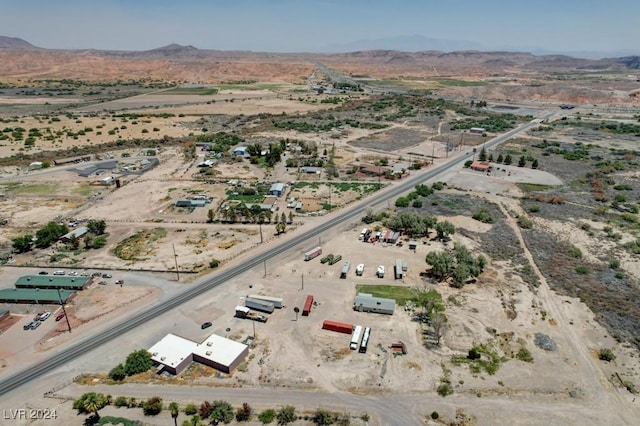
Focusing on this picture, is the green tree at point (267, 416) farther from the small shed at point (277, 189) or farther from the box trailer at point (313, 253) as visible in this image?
the small shed at point (277, 189)

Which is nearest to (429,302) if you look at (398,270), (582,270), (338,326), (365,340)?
(398,270)

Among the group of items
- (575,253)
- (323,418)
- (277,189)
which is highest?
(277,189)

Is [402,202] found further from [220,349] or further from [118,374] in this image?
[118,374]

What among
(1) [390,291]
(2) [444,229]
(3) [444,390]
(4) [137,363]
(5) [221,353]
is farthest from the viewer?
(2) [444,229]

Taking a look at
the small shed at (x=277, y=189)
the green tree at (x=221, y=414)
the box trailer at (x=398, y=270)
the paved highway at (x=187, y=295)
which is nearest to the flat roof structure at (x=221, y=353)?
the green tree at (x=221, y=414)

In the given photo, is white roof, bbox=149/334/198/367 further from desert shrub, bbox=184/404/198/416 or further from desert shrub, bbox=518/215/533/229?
desert shrub, bbox=518/215/533/229

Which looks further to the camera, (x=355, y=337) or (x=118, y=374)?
(x=355, y=337)
